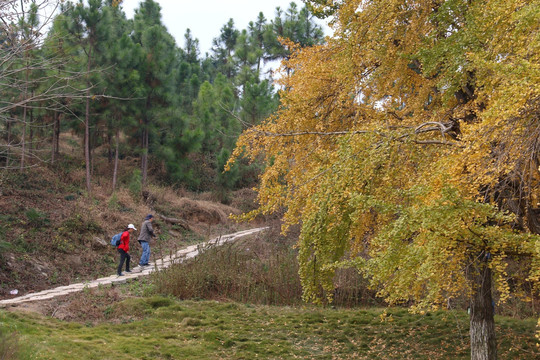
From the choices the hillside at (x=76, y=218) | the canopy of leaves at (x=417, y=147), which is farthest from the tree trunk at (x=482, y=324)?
the hillside at (x=76, y=218)

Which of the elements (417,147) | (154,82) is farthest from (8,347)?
(154,82)

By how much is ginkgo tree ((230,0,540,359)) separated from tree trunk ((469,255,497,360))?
16 mm

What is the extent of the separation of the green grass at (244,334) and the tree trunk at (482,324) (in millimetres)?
517

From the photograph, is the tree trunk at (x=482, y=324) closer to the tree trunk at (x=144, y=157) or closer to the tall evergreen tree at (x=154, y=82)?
the tall evergreen tree at (x=154, y=82)

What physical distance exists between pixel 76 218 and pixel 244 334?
8.68m

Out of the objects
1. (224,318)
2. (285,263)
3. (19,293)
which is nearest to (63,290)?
(19,293)

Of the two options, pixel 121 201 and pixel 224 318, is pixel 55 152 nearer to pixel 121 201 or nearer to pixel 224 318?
pixel 121 201

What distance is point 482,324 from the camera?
6164 millimetres

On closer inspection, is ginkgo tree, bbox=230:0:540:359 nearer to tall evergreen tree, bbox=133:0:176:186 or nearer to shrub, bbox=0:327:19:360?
shrub, bbox=0:327:19:360

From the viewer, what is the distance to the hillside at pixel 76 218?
11.4m

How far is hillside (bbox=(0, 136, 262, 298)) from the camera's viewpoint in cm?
1145

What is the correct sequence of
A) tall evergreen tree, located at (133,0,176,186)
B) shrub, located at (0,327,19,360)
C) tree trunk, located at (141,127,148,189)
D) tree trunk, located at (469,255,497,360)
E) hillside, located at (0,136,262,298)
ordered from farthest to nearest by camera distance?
tree trunk, located at (141,127,148,189), tall evergreen tree, located at (133,0,176,186), hillside, located at (0,136,262,298), tree trunk, located at (469,255,497,360), shrub, located at (0,327,19,360)

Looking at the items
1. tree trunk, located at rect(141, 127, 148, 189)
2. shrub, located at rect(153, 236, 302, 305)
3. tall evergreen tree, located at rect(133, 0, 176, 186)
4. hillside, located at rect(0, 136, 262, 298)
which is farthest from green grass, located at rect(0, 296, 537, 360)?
tall evergreen tree, located at rect(133, 0, 176, 186)

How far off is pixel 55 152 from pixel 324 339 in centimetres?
1690
